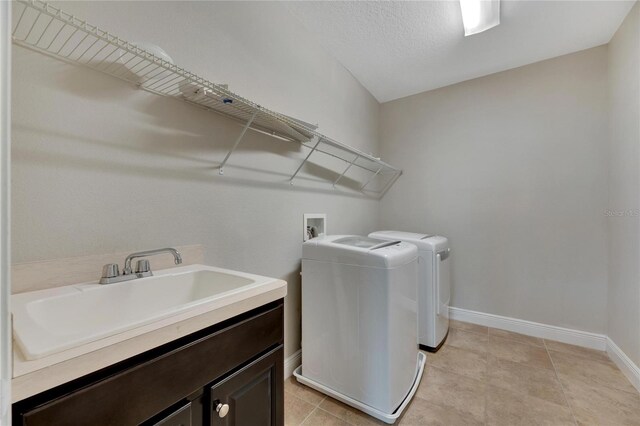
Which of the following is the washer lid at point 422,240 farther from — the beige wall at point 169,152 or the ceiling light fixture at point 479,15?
the ceiling light fixture at point 479,15

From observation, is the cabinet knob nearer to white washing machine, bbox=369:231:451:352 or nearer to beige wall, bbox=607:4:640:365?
white washing machine, bbox=369:231:451:352

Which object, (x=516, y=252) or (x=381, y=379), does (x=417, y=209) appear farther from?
(x=381, y=379)

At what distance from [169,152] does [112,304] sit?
25.1 inches

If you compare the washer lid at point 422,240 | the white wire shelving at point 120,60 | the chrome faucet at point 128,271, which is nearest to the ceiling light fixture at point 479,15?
the white wire shelving at point 120,60

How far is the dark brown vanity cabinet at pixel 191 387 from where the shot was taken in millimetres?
491

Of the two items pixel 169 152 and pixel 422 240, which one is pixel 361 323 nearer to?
pixel 422 240

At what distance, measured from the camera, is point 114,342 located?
541 millimetres

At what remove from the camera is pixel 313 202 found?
204 centimetres

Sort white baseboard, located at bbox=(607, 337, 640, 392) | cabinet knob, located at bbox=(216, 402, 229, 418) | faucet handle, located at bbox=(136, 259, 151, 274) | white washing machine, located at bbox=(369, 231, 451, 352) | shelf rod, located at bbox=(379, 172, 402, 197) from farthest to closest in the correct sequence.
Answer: shelf rod, located at bbox=(379, 172, 402, 197)
white washing machine, located at bbox=(369, 231, 451, 352)
white baseboard, located at bbox=(607, 337, 640, 392)
faucet handle, located at bbox=(136, 259, 151, 274)
cabinet knob, located at bbox=(216, 402, 229, 418)

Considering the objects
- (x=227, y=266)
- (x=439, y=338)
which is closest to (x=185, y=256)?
(x=227, y=266)

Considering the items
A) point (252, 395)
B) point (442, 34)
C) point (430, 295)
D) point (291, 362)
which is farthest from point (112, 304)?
point (442, 34)

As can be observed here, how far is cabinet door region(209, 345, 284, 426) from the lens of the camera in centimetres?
74

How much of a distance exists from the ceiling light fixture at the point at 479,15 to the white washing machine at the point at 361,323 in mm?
1593

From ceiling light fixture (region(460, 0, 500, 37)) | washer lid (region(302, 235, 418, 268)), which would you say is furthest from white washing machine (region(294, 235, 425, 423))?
ceiling light fixture (region(460, 0, 500, 37))
